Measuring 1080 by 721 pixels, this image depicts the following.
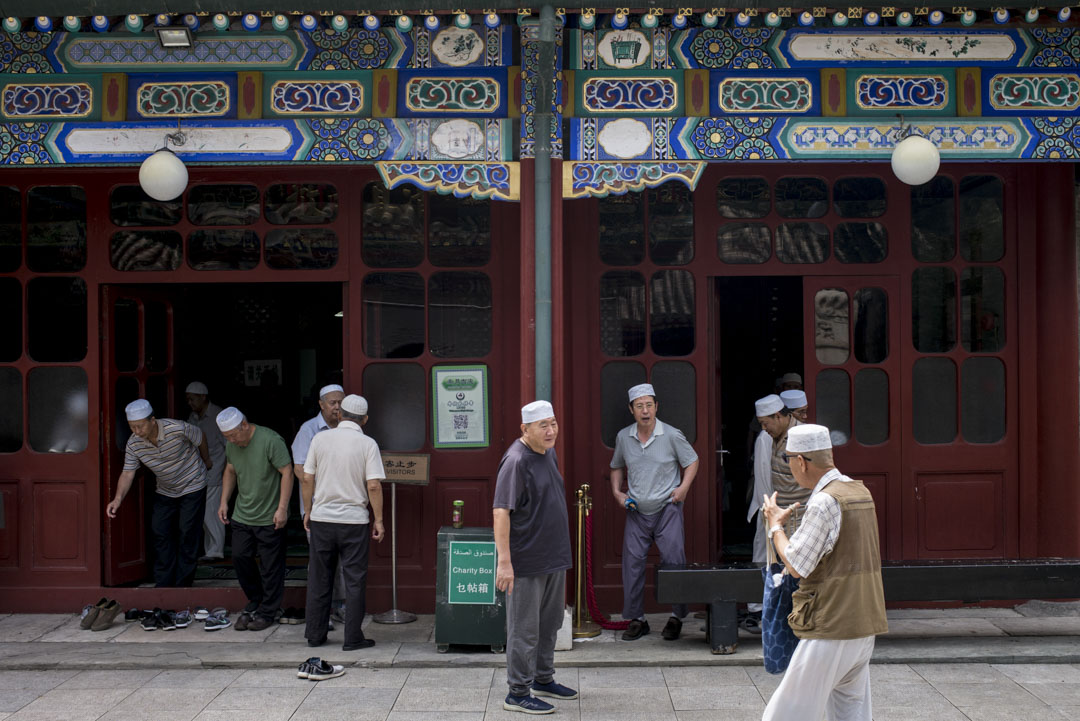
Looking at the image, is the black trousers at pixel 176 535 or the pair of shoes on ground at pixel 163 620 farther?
the black trousers at pixel 176 535

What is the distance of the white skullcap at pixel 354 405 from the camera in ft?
25.2

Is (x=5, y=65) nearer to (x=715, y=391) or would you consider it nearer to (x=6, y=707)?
(x=6, y=707)

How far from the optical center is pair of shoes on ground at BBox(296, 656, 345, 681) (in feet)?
22.3

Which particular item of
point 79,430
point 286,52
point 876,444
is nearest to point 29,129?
point 286,52

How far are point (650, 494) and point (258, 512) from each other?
9.30ft

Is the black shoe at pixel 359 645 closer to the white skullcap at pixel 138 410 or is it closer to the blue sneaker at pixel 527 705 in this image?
the blue sneaker at pixel 527 705

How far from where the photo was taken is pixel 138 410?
27.2ft

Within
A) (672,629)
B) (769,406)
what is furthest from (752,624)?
(769,406)

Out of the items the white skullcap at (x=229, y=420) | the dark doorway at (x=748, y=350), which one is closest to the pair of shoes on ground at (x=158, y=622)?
the white skullcap at (x=229, y=420)

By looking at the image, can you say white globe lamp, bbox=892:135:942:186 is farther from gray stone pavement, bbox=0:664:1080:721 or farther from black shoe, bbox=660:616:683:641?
black shoe, bbox=660:616:683:641

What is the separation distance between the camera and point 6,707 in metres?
6.31

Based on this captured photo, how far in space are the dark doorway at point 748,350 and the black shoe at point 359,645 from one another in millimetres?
5455

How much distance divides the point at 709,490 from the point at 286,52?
14.6 ft

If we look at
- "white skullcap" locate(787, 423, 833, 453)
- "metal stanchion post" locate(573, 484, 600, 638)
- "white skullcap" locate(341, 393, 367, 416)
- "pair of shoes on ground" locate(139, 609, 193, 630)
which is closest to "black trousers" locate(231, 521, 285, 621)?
"pair of shoes on ground" locate(139, 609, 193, 630)
